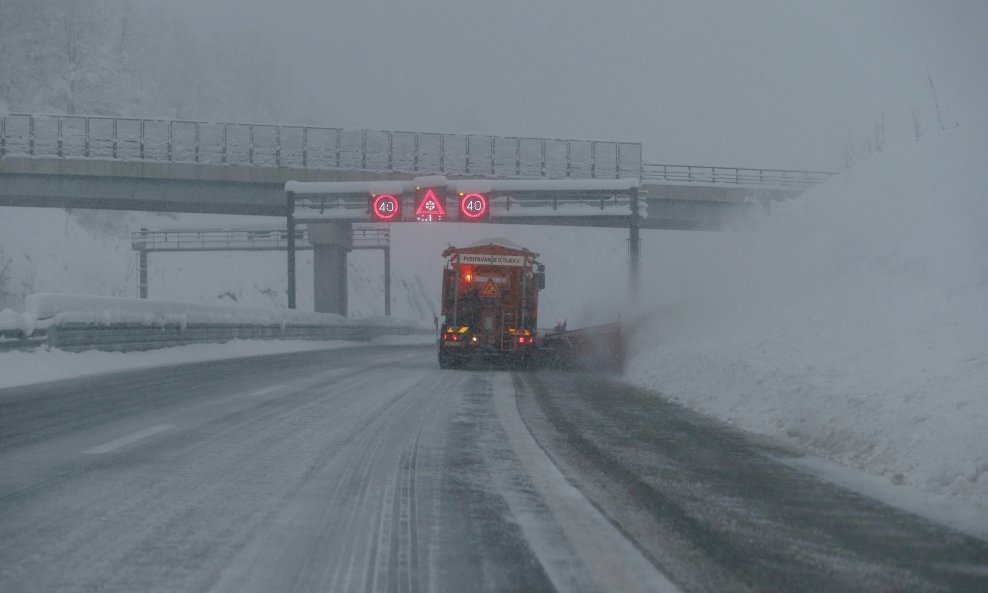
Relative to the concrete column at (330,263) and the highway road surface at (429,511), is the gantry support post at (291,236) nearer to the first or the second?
the concrete column at (330,263)

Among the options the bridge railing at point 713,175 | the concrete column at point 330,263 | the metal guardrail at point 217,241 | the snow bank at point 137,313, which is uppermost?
the bridge railing at point 713,175

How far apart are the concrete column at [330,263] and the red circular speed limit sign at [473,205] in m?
16.4

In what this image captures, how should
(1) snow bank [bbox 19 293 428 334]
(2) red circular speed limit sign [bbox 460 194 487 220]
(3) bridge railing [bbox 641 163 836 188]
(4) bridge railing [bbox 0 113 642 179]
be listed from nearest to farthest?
(1) snow bank [bbox 19 293 428 334] < (2) red circular speed limit sign [bbox 460 194 487 220] < (4) bridge railing [bbox 0 113 642 179] < (3) bridge railing [bbox 641 163 836 188]

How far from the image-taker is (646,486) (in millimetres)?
7180

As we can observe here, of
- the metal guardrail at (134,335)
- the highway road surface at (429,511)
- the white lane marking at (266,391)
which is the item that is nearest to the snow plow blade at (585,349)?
the metal guardrail at (134,335)

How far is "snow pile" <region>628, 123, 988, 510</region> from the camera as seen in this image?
27.7 ft

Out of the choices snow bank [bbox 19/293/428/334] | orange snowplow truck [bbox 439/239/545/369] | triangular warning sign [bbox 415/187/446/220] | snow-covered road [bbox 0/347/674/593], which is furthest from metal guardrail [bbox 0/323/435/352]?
snow-covered road [bbox 0/347/674/593]

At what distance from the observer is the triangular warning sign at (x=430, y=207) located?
3566 centimetres

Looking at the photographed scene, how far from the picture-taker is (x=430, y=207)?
35.7 metres

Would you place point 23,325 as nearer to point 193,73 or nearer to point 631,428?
point 631,428

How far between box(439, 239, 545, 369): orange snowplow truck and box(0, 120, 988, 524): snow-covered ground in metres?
2.95

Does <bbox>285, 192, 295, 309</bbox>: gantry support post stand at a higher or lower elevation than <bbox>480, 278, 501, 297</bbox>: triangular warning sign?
higher

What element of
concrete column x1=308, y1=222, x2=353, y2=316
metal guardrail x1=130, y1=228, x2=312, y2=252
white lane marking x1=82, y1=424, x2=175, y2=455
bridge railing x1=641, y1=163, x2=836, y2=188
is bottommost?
white lane marking x1=82, y1=424, x2=175, y2=455

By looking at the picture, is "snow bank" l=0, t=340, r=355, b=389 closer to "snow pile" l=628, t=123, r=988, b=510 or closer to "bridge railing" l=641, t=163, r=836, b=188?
"snow pile" l=628, t=123, r=988, b=510
